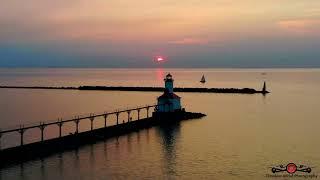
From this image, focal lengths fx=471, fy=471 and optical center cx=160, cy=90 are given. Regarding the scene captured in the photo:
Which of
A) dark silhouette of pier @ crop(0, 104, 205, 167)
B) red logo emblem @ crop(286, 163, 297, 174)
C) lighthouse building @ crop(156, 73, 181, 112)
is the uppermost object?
lighthouse building @ crop(156, 73, 181, 112)

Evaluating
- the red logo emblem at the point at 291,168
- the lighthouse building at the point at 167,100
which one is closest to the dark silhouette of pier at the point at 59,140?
the lighthouse building at the point at 167,100

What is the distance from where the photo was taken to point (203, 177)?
37031 mm

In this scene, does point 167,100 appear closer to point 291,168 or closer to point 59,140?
point 59,140

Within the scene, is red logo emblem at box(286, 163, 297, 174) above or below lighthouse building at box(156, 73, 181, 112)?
below

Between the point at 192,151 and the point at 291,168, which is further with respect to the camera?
the point at 192,151

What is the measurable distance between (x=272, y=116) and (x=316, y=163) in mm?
39517

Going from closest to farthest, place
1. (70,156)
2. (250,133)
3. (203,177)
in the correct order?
(203,177)
(70,156)
(250,133)

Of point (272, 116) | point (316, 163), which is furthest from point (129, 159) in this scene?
point (272, 116)

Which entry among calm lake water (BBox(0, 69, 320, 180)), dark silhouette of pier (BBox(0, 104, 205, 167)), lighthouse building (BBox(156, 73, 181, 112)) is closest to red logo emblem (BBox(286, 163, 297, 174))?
calm lake water (BBox(0, 69, 320, 180))

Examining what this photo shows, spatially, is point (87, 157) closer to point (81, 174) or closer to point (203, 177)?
point (81, 174)

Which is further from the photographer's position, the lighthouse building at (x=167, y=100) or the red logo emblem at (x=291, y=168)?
the lighthouse building at (x=167, y=100)

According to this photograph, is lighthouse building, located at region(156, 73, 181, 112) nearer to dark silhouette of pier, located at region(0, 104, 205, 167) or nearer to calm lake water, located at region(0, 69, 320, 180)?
dark silhouette of pier, located at region(0, 104, 205, 167)

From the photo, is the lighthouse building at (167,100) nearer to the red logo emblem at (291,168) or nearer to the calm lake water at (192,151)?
the calm lake water at (192,151)

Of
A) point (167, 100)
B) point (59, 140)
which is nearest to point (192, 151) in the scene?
point (59, 140)
